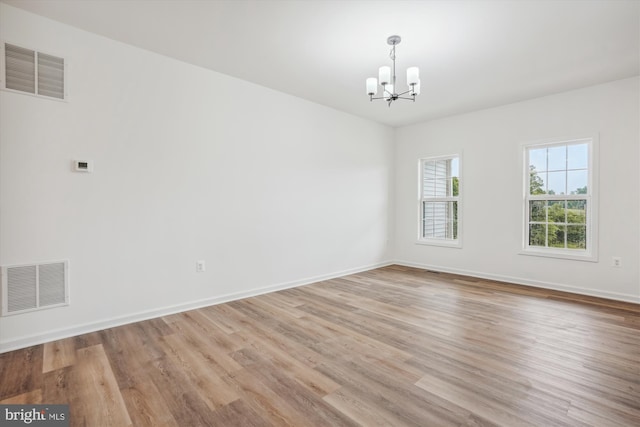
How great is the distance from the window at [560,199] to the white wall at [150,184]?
317 centimetres

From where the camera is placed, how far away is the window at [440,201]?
551 centimetres

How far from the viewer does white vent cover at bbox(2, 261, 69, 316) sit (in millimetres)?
2471

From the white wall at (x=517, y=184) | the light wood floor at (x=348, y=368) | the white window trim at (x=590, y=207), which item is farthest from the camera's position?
the white window trim at (x=590, y=207)

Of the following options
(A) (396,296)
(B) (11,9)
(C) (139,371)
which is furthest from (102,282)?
(A) (396,296)

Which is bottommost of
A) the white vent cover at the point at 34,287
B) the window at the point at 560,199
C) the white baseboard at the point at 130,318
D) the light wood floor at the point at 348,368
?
the light wood floor at the point at 348,368

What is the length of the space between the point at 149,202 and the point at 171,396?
1987mm

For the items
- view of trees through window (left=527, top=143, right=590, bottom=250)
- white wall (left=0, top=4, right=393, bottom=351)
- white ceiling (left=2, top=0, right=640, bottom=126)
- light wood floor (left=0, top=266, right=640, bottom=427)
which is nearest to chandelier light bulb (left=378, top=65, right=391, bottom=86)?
white ceiling (left=2, top=0, right=640, bottom=126)

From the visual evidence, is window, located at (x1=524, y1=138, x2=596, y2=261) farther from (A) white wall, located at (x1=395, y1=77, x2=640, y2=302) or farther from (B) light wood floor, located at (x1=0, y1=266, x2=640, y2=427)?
(B) light wood floor, located at (x1=0, y1=266, x2=640, y2=427)

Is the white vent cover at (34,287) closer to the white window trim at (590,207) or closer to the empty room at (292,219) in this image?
the empty room at (292,219)

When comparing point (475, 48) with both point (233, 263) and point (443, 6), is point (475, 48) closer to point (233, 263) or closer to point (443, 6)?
point (443, 6)

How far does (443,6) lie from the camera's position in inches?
97.0

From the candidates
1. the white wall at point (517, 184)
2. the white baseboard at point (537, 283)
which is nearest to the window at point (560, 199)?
the white wall at point (517, 184)

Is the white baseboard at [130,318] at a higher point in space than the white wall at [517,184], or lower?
lower

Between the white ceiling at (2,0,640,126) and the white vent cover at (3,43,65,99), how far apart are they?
36cm
